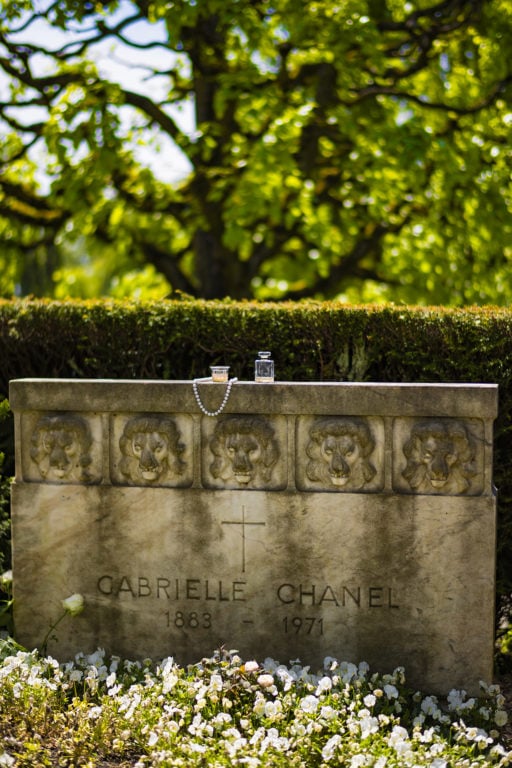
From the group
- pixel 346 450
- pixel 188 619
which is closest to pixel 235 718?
pixel 188 619

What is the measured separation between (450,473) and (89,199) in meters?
7.09

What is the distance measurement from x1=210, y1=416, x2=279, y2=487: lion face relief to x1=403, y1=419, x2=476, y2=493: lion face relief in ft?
2.30

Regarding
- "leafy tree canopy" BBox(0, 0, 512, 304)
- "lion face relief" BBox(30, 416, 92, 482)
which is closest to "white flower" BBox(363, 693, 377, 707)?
"lion face relief" BBox(30, 416, 92, 482)

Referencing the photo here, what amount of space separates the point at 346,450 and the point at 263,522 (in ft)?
1.86

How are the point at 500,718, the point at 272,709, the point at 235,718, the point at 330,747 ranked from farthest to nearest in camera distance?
the point at 500,718
the point at 235,718
the point at 272,709
the point at 330,747

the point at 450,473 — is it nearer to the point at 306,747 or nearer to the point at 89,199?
the point at 306,747

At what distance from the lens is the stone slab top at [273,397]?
429 centimetres

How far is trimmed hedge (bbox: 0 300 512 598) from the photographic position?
4.88 meters

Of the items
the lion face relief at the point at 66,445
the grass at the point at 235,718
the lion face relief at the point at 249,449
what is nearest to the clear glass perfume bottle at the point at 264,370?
the lion face relief at the point at 249,449

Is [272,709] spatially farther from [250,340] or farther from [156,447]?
[250,340]

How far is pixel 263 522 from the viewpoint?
4.46 m

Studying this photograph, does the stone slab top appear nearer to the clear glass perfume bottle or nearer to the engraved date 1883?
the clear glass perfume bottle

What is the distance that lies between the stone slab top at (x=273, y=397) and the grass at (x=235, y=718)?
1233 millimetres

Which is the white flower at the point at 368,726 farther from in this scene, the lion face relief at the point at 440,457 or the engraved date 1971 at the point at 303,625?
the lion face relief at the point at 440,457
